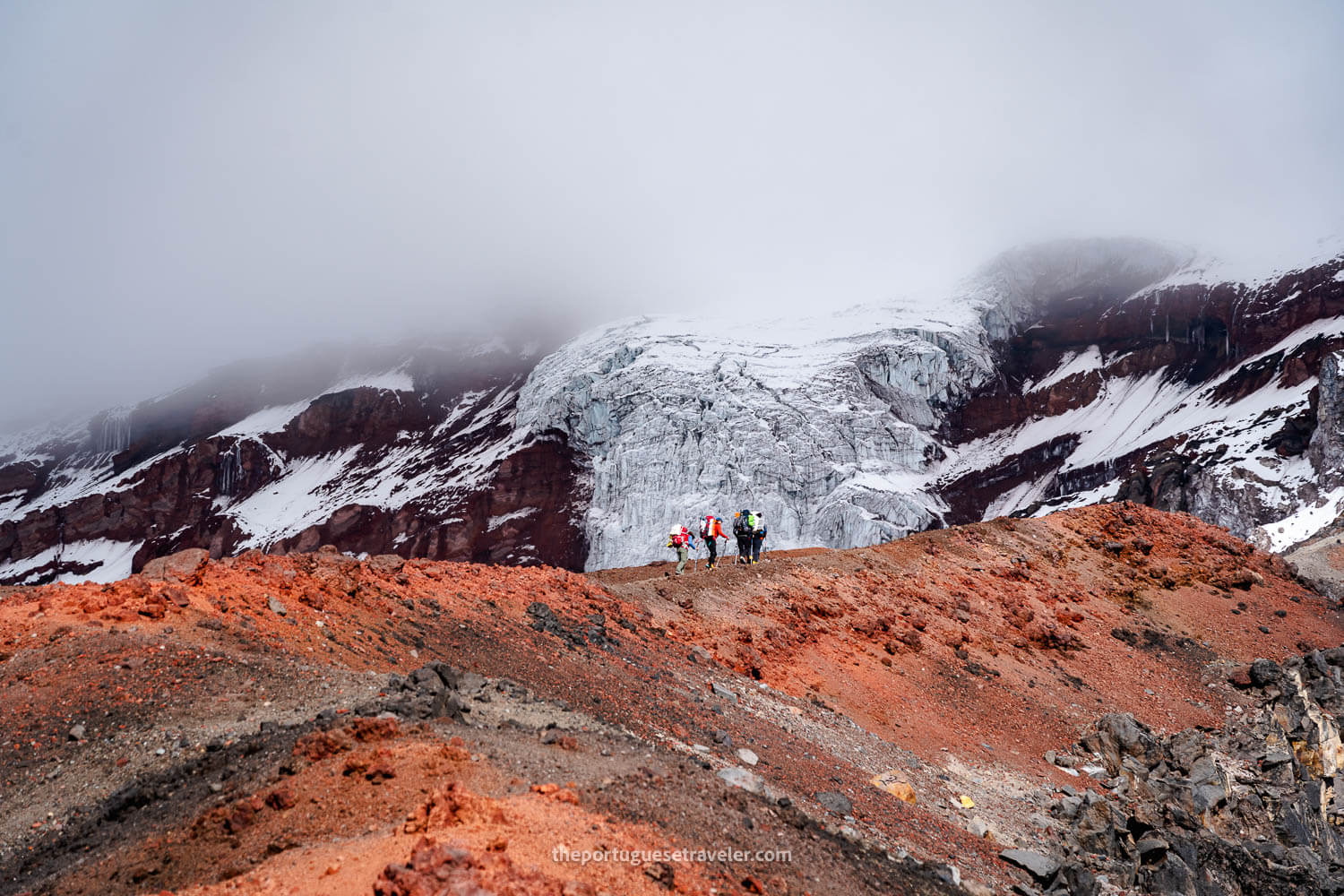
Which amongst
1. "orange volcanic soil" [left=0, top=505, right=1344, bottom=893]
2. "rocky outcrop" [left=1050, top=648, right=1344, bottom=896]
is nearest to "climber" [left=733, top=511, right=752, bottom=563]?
"orange volcanic soil" [left=0, top=505, right=1344, bottom=893]

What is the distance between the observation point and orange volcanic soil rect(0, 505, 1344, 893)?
5.15 m

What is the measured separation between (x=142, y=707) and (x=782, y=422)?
6613 cm

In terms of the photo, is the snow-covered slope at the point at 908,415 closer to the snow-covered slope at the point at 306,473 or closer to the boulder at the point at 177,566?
the snow-covered slope at the point at 306,473

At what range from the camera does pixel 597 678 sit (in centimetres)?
1119

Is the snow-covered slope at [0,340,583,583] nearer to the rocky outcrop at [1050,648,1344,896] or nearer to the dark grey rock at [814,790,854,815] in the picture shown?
the rocky outcrop at [1050,648,1344,896]

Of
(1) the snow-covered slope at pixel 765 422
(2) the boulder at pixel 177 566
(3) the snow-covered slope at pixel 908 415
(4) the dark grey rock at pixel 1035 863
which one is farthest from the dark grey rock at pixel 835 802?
(3) the snow-covered slope at pixel 908 415

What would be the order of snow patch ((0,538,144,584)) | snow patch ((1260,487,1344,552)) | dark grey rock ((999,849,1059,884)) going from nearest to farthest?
1. dark grey rock ((999,849,1059,884))
2. snow patch ((1260,487,1344,552))
3. snow patch ((0,538,144,584))

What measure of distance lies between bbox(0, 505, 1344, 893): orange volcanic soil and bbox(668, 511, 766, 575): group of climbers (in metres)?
1.10

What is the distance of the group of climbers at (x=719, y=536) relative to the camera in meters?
20.0

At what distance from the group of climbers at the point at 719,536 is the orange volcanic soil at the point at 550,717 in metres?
1.10

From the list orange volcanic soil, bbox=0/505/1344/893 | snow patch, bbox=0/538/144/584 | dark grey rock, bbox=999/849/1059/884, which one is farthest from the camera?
snow patch, bbox=0/538/144/584

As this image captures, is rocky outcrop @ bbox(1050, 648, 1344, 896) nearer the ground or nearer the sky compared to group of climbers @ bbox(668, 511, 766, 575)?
nearer the ground

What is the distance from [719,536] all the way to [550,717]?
12684 mm

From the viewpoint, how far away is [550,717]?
8.23m
